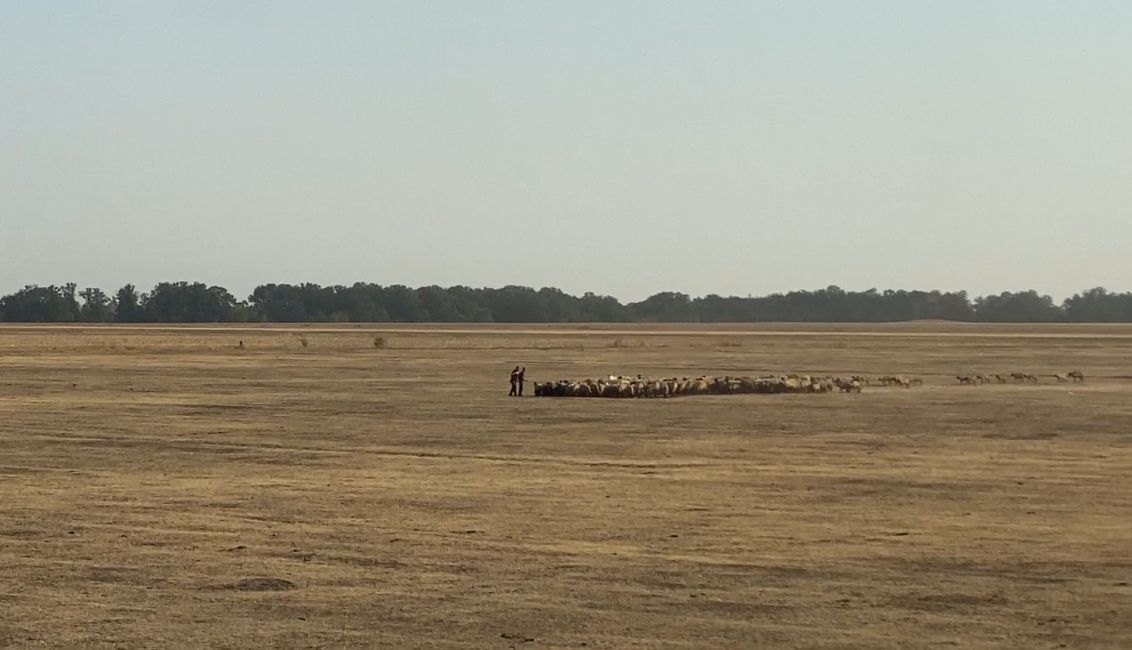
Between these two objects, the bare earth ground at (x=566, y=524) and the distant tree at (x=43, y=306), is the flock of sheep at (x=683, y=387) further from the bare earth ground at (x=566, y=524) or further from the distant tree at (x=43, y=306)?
the distant tree at (x=43, y=306)

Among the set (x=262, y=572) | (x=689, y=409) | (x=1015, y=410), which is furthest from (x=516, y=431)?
(x=262, y=572)

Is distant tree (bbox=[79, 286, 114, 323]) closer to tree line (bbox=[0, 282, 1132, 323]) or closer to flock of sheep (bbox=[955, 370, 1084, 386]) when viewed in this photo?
tree line (bbox=[0, 282, 1132, 323])

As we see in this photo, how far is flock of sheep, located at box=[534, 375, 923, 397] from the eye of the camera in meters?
36.9

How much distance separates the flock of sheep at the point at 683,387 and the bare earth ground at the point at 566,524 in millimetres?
2253

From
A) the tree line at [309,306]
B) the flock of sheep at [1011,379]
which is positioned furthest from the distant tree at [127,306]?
the flock of sheep at [1011,379]

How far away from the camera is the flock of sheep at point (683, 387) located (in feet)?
121

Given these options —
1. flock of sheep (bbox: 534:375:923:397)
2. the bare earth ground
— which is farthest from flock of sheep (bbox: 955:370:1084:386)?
the bare earth ground

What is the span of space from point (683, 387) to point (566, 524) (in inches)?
914

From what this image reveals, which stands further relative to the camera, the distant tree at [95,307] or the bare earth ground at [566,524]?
the distant tree at [95,307]

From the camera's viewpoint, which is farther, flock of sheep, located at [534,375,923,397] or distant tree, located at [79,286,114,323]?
distant tree, located at [79,286,114,323]

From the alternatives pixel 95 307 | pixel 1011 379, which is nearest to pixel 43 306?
pixel 95 307

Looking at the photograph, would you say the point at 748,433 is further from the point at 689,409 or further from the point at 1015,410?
the point at 1015,410

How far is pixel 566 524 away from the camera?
1492 centimetres

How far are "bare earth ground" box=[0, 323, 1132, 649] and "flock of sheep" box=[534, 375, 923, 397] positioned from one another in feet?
7.39
